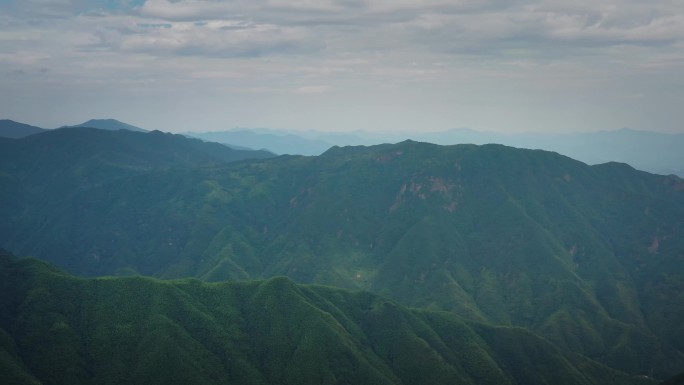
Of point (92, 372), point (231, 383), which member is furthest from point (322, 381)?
point (92, 372)

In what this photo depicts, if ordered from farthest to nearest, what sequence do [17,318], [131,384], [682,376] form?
[17,318], [131,384], [682,376]

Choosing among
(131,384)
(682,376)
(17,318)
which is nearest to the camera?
(682,376)

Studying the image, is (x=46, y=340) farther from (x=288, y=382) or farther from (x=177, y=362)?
(x=288, y=382)

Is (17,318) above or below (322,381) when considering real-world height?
above

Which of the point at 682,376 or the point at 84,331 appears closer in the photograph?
the point at 682,376

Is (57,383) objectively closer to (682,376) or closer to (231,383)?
(231,383)

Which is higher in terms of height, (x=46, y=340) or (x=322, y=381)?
(x=46, y=340)

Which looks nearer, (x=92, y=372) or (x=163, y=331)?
(x=92, y=372)

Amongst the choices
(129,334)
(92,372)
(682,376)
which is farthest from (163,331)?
(682,376)

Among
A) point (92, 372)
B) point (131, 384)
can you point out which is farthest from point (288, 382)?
point (92, 372)
